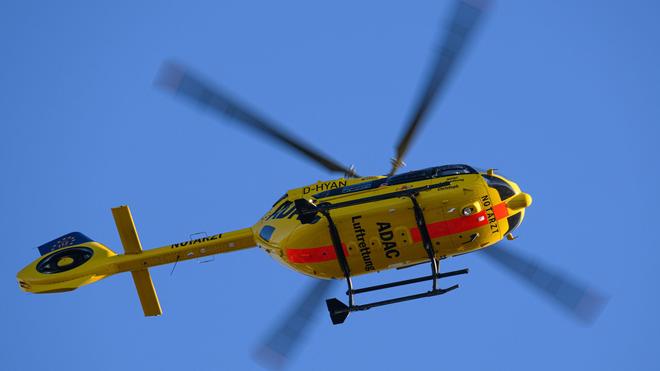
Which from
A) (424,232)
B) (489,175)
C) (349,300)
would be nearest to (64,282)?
(349,300)

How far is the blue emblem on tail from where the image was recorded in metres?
21.0

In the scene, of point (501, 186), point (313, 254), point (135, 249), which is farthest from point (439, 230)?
point (135, 249)

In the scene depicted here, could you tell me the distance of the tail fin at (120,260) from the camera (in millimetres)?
19062

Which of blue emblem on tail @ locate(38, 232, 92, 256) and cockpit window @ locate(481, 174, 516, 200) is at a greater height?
cockpit window @ locate(481, 174, 516, 200)

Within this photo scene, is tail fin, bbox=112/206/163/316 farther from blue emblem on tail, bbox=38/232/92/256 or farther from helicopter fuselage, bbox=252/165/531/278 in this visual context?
helicopter fuselage, bbox=252/165/531/278

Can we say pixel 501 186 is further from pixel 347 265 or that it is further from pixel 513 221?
pixel 347 265

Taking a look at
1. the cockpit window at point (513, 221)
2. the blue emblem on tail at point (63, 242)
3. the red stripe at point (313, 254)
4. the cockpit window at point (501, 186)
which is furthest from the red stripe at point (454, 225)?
the blue emblem on tail at point (63, 242)

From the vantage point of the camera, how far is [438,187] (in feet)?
55.8

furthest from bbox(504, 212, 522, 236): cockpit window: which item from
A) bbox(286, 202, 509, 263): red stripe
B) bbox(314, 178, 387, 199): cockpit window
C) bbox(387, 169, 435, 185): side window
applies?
bbox(314, 178, 387, 199): cockpit window

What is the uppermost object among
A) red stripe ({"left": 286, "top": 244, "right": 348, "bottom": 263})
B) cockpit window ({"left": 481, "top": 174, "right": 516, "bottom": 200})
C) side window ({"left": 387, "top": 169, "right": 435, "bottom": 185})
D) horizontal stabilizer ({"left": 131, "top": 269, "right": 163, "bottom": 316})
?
cockpit window ({"left": 481, "top": 174, "right": 516, "bottom": 200})

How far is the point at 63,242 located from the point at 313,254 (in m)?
6.98

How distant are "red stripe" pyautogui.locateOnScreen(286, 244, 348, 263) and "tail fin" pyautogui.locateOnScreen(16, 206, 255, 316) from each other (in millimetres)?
1829

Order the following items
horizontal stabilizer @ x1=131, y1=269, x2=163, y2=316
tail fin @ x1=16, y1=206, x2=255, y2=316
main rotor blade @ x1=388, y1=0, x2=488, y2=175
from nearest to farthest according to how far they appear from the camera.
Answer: main rotor blade @ x1=388, y1=0, x2=488, y2=175 → tail fin @ x1=16, y1=206, x2=255, y2=316 → horizontal stabilizer @ x1=131, y1=269, x2=163, y2=316

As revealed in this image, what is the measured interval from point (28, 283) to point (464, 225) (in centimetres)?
951
